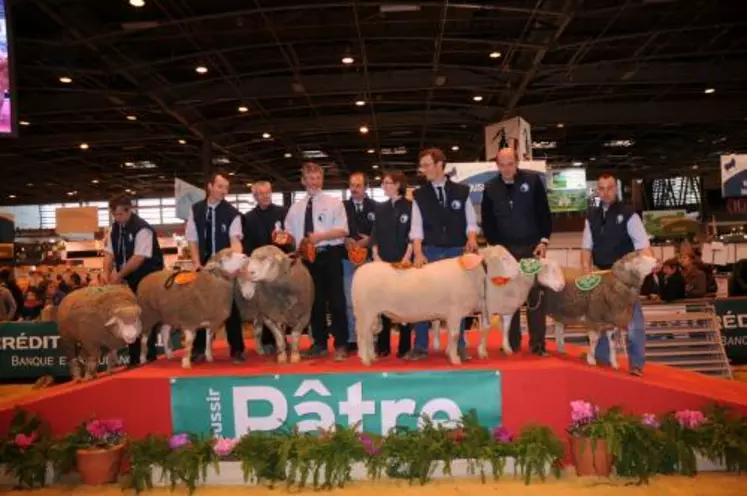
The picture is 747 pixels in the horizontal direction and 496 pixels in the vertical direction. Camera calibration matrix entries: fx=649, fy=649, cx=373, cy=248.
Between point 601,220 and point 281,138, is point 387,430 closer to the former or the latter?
point 601,220

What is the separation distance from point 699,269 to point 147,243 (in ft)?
28.1

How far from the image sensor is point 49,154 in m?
18.9

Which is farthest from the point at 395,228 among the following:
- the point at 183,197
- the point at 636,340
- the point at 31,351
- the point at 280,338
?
the point at 183,197

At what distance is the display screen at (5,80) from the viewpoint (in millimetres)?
6781

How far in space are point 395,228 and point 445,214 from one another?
445 millimetres

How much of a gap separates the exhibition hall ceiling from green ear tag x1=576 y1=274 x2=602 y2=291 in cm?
522

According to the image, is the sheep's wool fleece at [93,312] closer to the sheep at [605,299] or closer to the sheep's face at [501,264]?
the sheep's face at [501,264]

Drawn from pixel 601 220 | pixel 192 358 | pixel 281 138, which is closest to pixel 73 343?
pixel 192 358

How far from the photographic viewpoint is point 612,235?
16.4 feet

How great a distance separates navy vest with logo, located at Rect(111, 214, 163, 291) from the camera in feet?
18.3

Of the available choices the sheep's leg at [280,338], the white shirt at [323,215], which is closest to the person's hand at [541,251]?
the white shirt at [323,215]

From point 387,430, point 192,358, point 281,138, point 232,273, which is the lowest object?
point 387,430

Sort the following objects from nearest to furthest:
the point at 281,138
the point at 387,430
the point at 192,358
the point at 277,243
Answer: the point at 387,430
the point at 277,243
the point at 192,358
the point at 281,138

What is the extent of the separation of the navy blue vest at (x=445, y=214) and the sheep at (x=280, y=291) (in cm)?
102
